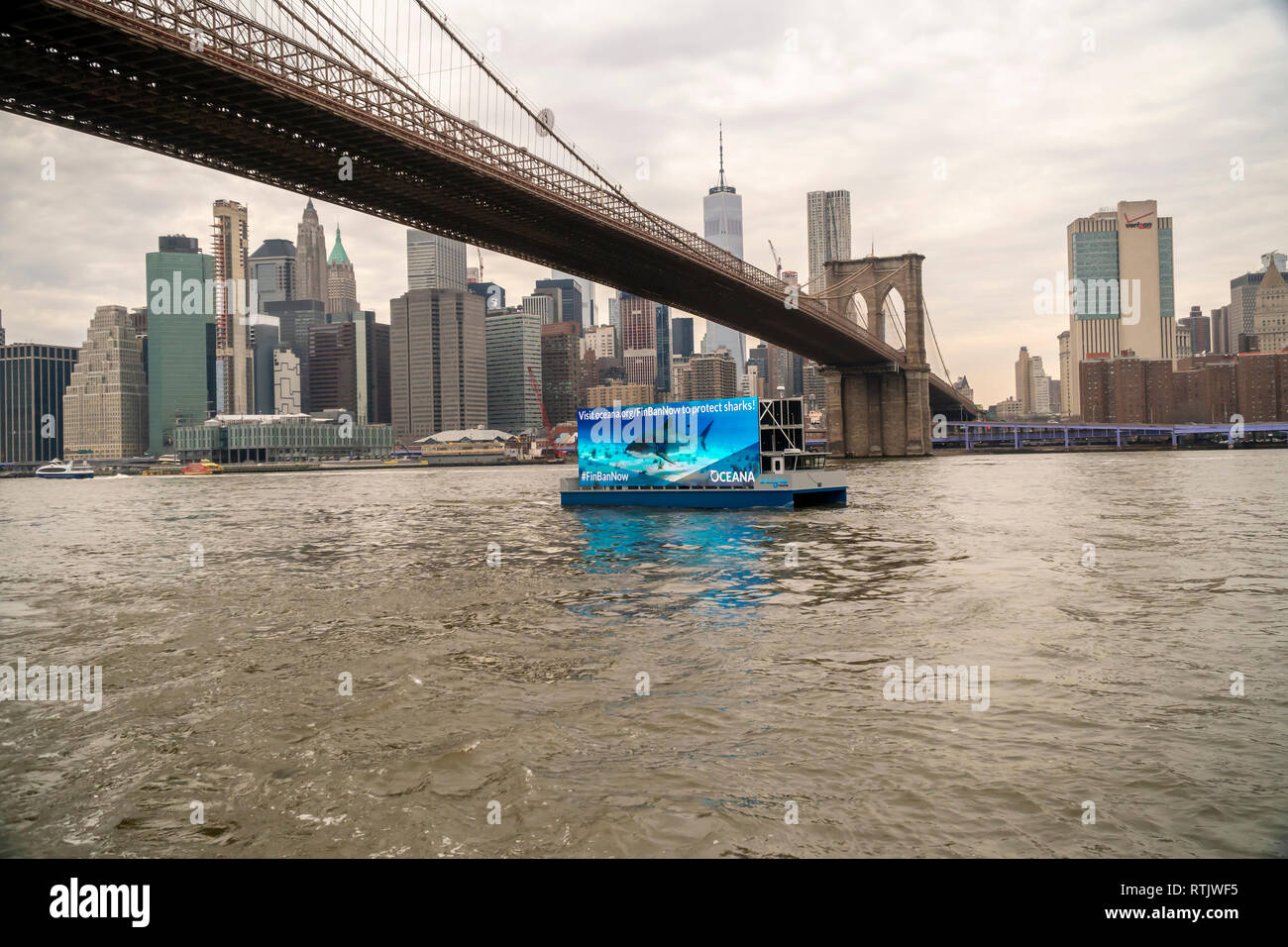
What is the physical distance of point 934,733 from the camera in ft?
24.3

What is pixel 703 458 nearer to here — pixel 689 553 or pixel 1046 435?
pixel 689 553

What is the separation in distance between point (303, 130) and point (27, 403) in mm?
129411

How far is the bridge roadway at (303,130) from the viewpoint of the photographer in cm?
2848

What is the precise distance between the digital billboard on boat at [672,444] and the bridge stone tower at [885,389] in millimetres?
70119

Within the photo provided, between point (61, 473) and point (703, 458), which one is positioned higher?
point (703, 458)

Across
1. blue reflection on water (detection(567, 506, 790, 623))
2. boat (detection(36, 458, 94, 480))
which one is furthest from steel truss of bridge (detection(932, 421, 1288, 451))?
boat (detection(36, 458, 94, 480))

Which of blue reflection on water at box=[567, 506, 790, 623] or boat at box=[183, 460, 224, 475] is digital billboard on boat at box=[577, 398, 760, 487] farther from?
boat at box=[183, 460, 224, 475]

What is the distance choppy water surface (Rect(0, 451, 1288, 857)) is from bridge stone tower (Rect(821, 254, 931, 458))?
3421 inches

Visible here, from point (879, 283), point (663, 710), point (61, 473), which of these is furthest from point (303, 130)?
point (61, 473)

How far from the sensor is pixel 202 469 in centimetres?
15450

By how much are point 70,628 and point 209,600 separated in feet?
8.39

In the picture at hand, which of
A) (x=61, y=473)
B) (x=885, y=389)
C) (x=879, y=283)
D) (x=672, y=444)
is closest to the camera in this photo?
(x=672, y=444)

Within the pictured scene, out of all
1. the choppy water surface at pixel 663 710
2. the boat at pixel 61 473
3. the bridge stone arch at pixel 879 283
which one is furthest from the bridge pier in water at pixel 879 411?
the boat at pixel 61 473
